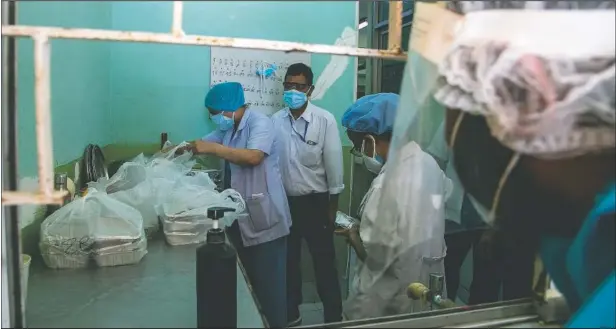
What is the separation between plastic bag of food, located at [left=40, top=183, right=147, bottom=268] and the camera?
1292mm


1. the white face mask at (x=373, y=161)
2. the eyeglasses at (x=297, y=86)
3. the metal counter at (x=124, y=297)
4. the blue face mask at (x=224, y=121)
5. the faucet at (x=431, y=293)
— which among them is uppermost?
the eyeglasses at (x=297, y=86)

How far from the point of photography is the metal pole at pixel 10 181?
741mm

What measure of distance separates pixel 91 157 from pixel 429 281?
1449 millimetres

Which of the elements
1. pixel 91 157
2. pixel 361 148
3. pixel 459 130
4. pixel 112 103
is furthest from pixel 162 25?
pixel 112 103

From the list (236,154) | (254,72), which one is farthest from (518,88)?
(254,72)

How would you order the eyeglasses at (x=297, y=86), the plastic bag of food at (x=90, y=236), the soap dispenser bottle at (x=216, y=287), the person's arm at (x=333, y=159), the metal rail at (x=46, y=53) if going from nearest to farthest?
the metal rail at (x=46, y=53) < the soap dispenser bottle at (x=216, y=287) < the plastic bag of food at (x=90, y=236) < the eyeglasses at (x=297, y=86) < the person's arm at (x=333, y=159)

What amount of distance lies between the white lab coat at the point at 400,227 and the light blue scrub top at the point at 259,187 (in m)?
0.79

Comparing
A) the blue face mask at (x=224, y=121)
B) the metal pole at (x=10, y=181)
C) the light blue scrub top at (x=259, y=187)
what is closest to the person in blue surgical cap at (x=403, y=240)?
the light blue scrub top at (x=259, y=187)

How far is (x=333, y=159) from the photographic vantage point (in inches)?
113

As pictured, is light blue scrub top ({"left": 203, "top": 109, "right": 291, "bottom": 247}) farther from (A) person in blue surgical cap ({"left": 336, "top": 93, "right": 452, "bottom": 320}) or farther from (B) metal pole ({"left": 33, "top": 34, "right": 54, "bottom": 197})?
(B) metal pole ({"left": 33, "top": 34, "right": 54, "bottom": 197})

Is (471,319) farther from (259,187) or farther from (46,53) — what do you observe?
(259,187)

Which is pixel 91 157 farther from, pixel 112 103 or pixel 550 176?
pixel 550 176

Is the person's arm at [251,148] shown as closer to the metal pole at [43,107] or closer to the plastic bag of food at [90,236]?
the plastic bag of food at [90,236]

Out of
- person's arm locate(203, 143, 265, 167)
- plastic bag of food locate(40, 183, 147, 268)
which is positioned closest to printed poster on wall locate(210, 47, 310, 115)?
person's arm locate(203, 143, 265, 167)
